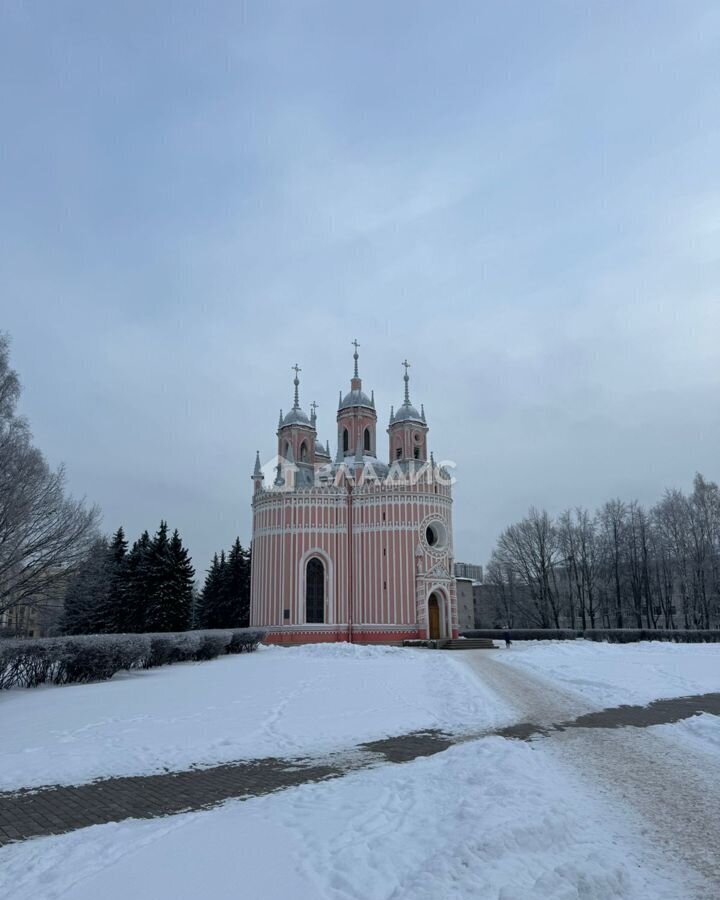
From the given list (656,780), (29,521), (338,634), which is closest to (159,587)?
(338,634)

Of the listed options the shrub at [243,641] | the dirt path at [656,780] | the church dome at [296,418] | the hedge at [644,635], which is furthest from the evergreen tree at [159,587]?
the dirt path at [656,780]

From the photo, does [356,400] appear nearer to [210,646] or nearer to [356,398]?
[356,398]

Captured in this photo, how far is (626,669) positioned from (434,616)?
18787 millimetres

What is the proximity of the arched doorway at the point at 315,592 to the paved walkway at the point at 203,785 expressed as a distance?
27693mm

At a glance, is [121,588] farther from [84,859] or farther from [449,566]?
[84,859]

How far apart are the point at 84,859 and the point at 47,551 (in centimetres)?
1639

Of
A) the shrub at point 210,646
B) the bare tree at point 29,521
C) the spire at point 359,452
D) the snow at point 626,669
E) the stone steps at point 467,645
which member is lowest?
the snow at point 626,669

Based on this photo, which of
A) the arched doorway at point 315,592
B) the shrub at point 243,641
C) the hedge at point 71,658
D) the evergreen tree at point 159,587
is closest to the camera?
the hedge at point 71,658

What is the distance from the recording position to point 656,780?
279 inches

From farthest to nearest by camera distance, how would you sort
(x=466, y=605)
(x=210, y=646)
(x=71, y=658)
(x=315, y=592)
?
1. (x=466, y=605)
2. (x=315, y=592)
3. (x=210, y=646)
4. (x=71, y=658)

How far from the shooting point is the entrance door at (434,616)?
123 ft

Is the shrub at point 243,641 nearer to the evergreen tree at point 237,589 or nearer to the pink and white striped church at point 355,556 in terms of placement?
the pink and white striped church at point 355,556

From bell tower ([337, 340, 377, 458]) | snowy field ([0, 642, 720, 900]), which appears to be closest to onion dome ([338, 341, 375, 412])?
bell tower ([337, 340, 377, 458])

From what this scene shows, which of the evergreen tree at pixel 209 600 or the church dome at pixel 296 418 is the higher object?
the church dome at pixel 296 418
